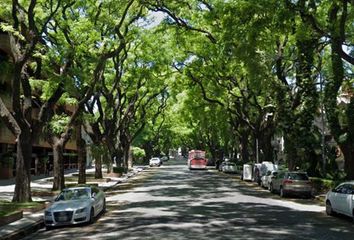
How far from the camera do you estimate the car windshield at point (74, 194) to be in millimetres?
18844

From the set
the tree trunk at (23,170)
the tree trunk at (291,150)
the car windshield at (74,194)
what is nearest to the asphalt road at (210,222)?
the car windshield at (74,194)

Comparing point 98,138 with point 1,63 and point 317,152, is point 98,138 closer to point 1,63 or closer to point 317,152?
point 317,152

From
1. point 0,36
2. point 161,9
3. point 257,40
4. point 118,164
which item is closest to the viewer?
point 257,40

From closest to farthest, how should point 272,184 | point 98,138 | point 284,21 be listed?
point 284,21 < point 272,184 < point 98,138

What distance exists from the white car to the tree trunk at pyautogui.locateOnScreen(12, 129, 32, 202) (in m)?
12.6

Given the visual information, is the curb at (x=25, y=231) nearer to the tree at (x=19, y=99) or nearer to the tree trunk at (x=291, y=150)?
the tree at (x=19, y=99)

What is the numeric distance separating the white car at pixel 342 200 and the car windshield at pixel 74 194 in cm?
911

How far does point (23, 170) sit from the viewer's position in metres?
22.7

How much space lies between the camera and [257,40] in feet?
63.4

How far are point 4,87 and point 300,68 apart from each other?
66.8ft

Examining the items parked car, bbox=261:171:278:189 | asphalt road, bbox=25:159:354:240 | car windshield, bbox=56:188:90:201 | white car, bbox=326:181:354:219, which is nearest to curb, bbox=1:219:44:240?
asphalt road, bbox=25:159:354:240

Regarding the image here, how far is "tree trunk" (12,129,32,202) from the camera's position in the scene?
22672mm

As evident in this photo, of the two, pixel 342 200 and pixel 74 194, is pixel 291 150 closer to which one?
pixel 342 200

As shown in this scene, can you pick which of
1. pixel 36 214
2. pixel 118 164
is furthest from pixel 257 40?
pixel 118 164
